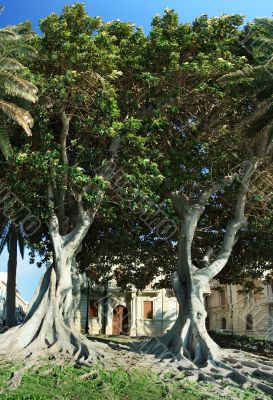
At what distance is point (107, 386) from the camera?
9922 millimetres

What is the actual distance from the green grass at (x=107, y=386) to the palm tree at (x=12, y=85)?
616 centimetres

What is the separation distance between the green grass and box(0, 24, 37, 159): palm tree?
6158 mm

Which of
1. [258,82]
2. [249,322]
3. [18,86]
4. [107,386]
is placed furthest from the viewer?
[249,322]

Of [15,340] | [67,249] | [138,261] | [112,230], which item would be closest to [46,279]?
[67,249]

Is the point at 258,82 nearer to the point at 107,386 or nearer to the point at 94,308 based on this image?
the point at 107,386

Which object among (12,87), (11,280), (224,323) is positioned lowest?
(224,323)

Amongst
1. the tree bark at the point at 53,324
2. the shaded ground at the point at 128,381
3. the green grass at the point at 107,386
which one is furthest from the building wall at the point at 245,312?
the green grass at the point at 107,386

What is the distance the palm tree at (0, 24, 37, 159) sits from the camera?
12609mm

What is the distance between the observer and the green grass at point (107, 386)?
9.20 metres

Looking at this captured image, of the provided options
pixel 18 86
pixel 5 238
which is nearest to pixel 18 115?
pixel 18 86

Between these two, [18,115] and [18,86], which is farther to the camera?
[18,86]

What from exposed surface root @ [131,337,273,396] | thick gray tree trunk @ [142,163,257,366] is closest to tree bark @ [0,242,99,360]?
exposed surface root @ [131,337,273,396]

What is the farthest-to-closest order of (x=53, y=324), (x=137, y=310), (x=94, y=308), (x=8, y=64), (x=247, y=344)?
(x=94, y=308) → (x=137, y=310) → (x=247, y=344) → (x=53, y=324) → (x=8, y=64)

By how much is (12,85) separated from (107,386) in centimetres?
821
